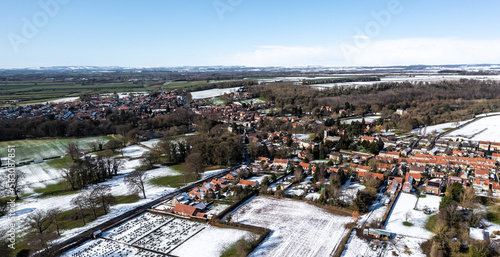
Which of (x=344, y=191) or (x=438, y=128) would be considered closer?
(x=344, y=191)

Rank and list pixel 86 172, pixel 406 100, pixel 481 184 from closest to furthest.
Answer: pixel 481 184 < pixel 86 172 < pixel 406 100

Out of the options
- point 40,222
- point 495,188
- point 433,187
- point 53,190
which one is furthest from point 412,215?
point 53,190

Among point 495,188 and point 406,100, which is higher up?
point 406,100

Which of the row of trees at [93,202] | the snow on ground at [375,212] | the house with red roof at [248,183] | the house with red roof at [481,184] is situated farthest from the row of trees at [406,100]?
the row of trees at [93,202]

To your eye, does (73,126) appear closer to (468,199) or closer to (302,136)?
(302,136)

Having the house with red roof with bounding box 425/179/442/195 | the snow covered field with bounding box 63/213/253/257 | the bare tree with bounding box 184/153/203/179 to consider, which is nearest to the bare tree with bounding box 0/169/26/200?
the snow covered field with bounding box 63/213/253/257

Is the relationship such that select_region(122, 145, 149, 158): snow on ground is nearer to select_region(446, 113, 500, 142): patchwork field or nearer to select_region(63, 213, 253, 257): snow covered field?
select_region(63, 213, 253, 257): snow covered field

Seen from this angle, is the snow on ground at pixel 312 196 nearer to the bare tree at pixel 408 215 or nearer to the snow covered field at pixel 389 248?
the snow covered field at pixel 389 248
